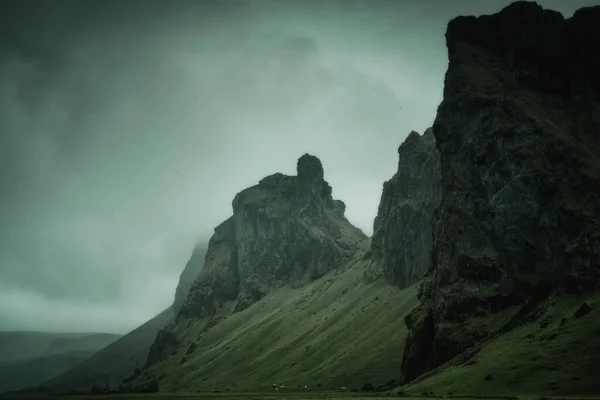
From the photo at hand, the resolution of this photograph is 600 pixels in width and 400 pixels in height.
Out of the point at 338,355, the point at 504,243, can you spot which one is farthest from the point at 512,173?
the point at 338,355

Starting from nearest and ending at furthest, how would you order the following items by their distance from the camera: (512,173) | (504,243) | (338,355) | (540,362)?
(540,362), (504,243), (512,173), (338,355)

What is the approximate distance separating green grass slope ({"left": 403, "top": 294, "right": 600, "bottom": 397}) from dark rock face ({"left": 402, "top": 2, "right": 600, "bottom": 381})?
360 inches

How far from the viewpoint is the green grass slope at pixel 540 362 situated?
6738 cm

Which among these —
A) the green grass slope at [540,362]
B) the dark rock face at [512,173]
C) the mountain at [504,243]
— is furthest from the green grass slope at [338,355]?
the green grass slope at [540,362]

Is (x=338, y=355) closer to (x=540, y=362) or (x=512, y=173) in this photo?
(x=512, y=173)

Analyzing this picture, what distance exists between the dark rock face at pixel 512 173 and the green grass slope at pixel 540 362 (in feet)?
30.0

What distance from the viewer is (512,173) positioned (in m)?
120

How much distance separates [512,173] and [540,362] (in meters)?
58.9

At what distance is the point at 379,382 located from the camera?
117375 mm

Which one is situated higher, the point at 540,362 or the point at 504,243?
the point at 504,243

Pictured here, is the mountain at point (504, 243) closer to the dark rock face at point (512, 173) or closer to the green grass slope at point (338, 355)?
the dark rock face at point (512, 173)

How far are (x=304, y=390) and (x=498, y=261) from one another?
64.1m

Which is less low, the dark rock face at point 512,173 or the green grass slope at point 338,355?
the dark rock face at point 512,173

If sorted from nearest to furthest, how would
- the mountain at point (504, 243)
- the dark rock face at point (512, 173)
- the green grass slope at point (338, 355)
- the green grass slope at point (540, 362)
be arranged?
1. the green grass slope at point (540, 362)
2. the mountain at point (504, 243)
3. the dark rock face at point (512, 173)
4. the green grass slope at point (338, 355)
